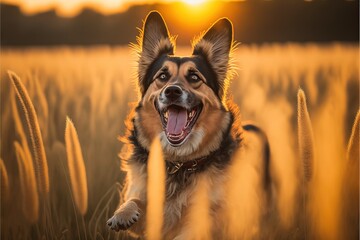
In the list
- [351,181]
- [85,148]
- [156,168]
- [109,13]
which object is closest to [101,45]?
[109,13]

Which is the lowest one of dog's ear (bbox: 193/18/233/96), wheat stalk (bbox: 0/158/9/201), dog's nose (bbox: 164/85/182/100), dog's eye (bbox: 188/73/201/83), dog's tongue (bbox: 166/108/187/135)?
wheat stalk (bbox: 0/158/9/201)

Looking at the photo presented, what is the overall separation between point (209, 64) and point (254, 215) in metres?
1.19

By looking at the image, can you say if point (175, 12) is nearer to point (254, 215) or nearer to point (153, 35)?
point (153, 35)

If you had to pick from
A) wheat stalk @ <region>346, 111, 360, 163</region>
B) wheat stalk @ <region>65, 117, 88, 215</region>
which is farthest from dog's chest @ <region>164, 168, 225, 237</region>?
wheat stalk @ <region>346, 111, 360, 163</region>

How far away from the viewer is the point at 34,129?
346cm

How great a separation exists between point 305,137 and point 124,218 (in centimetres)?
139

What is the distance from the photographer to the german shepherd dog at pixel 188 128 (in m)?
3.77

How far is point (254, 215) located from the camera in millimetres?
3799

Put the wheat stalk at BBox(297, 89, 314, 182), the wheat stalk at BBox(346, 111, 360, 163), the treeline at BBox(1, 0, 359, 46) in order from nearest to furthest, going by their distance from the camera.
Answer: the wheat stalk at BBox(297, 89, 314, 182) < the wheat stalk at BBox(346, 111, 360, 163) < the treeline at BBox(1, 0, 359, 46)

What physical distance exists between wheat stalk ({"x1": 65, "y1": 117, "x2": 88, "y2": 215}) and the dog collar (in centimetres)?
66

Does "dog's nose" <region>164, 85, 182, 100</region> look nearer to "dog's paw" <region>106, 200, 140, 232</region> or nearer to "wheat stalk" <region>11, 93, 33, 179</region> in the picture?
"dog's paw" <region>106, 200, 140, 232</region>

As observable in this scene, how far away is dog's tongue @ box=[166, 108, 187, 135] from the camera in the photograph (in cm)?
375

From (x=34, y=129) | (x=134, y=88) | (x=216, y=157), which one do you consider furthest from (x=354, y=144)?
(x=34, y=129)

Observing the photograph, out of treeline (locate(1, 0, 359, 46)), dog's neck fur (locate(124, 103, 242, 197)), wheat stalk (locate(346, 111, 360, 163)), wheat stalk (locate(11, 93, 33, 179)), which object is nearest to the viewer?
wheat stalk (locate(346, 111, 360, 163))
